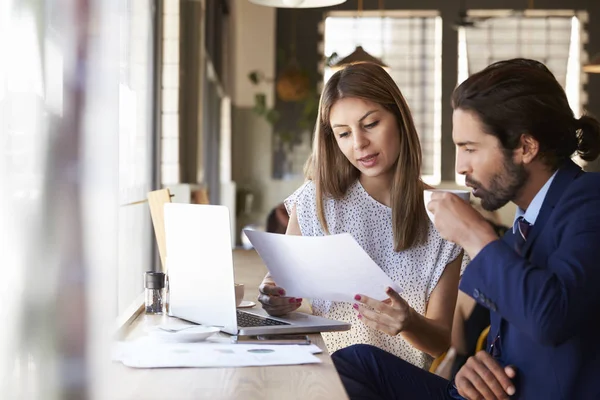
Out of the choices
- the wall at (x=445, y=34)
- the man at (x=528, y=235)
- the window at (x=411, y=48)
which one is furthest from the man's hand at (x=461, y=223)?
the window at (x=411, y=48)

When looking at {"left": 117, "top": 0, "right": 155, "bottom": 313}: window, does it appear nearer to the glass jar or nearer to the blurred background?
the blurred background

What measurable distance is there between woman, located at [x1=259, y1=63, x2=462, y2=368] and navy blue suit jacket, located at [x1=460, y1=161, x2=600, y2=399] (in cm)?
65

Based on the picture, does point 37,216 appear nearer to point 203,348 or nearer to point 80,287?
point 80,287

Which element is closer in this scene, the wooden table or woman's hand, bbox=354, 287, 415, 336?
the wooden table

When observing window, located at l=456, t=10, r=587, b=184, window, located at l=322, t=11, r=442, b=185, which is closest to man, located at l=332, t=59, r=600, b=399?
window, located at l=322, t=11, r=442, b=185

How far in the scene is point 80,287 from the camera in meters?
0.82

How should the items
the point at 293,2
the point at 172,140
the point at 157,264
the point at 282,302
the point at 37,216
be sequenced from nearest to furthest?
the point at 37,216, the point at 282,302, the point at 293,2, the point at 157,264, the point at 172,140

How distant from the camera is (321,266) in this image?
5.38 feet

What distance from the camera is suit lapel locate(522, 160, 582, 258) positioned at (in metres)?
1.44

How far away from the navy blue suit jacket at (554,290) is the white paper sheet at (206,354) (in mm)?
334

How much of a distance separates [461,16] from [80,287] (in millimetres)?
9079

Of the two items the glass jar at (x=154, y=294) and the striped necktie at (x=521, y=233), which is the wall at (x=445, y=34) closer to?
the glass jar at (x=154, y=294)

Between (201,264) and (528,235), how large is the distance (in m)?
0.67

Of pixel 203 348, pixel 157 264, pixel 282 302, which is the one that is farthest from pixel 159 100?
pixel 203 348
